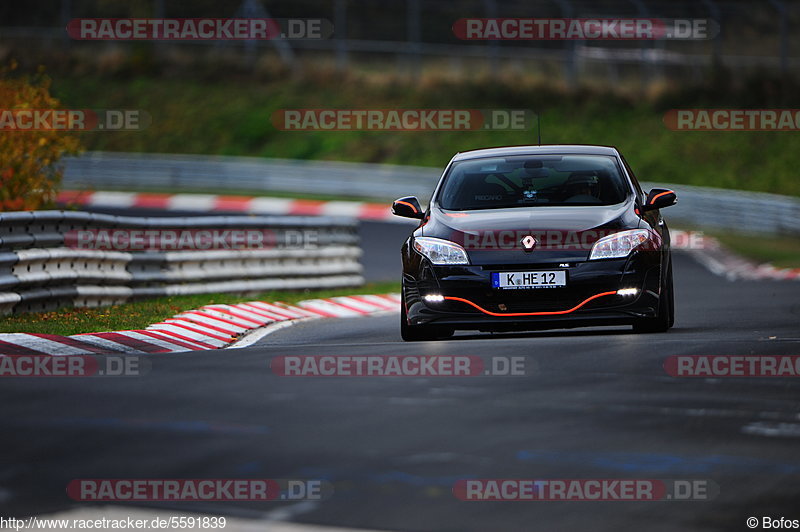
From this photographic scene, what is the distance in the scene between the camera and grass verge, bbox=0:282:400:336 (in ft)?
40.5

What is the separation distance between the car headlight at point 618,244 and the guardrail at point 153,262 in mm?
5231

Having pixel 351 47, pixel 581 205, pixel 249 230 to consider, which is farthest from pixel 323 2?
pixel 581 205

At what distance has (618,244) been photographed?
10961 millimetres

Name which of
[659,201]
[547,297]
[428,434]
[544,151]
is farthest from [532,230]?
[428,434]

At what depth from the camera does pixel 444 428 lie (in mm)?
7180

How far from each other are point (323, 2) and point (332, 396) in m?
36.8

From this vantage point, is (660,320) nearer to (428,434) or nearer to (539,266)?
(539,266)

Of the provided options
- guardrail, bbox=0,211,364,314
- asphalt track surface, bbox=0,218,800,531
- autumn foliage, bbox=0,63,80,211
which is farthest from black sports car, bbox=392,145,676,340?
autumn foliage, bbox=0,63,80,211

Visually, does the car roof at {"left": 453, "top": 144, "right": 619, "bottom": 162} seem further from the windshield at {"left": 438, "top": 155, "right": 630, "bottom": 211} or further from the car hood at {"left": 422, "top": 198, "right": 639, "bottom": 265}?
the car hood at {"left": 422, "top": 198, "right": 639, "bottom": 265}

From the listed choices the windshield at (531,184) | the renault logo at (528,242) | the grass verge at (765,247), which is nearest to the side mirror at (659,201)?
the windshield at (531,184)

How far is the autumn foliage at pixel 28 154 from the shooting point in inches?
681

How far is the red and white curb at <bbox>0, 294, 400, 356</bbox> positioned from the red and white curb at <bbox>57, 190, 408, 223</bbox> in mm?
16382

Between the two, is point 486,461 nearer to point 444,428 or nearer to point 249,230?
A: point 444,428

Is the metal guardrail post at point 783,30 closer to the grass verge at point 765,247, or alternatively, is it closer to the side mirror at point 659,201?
the grass verge at point 765,247
